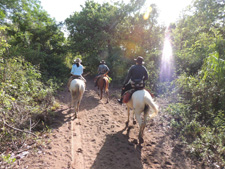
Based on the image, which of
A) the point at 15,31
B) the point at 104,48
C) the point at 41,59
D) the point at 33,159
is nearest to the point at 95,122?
the point at 33,159

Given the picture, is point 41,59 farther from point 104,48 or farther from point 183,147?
point 183,147

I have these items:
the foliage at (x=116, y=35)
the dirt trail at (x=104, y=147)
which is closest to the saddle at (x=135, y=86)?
the dirt trail at (x=104, y=147)

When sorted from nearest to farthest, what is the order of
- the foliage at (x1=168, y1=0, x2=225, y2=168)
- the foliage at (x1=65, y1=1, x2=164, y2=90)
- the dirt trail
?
the dirt trail
the foliage at (x1=168, y1=0, x2=225, y2=168)
the foliage at (x1=65, y1=1, x2=164, y2=90)

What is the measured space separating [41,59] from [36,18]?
185 inches

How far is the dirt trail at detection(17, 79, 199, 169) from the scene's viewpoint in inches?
123

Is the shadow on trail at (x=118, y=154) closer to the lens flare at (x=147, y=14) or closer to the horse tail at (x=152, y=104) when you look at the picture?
the horse tail at (x=152, y=104)

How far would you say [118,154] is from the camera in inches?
138

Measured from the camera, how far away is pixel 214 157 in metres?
3.40

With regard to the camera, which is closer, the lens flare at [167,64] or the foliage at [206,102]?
the foliage at [206,102]

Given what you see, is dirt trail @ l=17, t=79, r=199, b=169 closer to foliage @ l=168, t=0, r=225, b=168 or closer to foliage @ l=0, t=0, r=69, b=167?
foliage @ l=168, t=0, r=225, b=168

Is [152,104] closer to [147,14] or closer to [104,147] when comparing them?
[104,147]

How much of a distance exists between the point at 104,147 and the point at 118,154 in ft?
1.54

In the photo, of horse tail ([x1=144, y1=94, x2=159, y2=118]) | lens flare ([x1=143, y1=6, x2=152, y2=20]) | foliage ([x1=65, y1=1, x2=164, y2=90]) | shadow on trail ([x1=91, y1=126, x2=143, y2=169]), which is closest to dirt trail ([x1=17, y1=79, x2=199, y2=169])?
shadow on trail ([x1=91, y1=126, x2=143, y2=169])

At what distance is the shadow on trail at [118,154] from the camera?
3147mm
